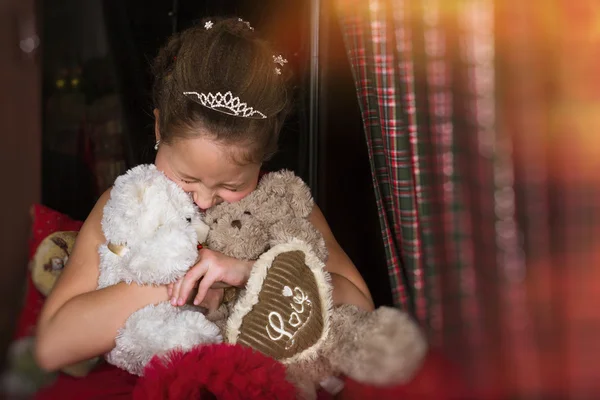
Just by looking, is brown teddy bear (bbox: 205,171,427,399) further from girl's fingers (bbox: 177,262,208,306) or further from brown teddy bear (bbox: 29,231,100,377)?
brown teddy bear (bbox: 29,231,100,377)

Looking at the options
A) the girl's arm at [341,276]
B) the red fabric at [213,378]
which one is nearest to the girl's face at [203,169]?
the girl's arm at [341,276]

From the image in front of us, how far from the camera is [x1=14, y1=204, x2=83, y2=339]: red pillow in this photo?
1026mm

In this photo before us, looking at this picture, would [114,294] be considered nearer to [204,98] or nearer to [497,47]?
[204,98]

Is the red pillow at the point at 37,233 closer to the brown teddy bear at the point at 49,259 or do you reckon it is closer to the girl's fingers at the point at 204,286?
the brown teddy bear at the point at 49,259

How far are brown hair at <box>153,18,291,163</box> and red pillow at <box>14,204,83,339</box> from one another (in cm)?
30

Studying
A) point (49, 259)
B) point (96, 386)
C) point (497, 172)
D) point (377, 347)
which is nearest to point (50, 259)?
point (49, 259)

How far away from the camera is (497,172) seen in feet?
4.30

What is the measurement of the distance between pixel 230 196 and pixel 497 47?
60cm

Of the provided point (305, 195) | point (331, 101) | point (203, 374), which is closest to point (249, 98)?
point (305, 195)

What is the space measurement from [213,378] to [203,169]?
38 centimetres

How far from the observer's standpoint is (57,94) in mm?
1442

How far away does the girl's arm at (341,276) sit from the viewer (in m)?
1.21

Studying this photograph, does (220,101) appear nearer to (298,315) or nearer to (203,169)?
(203,169)

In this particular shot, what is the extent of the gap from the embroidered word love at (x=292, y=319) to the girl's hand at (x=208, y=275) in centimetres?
8
